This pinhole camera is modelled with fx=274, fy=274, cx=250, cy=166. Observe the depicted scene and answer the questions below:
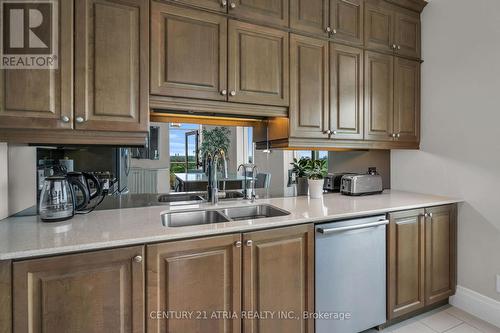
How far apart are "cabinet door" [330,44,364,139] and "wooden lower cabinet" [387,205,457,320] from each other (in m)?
0.77

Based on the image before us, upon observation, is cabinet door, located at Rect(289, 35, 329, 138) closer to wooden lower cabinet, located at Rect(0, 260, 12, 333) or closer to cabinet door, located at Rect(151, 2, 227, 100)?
cabinet door, located at Rect(151, 2, 227, 100)

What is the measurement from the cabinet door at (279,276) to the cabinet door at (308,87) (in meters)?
0.82

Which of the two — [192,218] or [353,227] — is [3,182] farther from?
[353,227]

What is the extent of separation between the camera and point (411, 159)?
8.85 feet

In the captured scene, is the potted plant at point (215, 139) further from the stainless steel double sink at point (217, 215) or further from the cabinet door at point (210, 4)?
the cabinet door at point (210, 4)

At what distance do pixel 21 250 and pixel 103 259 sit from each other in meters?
0.30

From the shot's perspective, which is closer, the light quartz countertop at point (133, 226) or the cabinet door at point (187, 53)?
the light quartz countertop at point (133, 226)

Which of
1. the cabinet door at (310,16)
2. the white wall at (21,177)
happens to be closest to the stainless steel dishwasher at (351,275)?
the cabinet door at (310,16)

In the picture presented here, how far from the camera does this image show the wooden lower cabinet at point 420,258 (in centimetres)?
197

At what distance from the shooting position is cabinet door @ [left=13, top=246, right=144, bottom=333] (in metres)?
1.12

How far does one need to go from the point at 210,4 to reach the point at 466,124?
2218mm

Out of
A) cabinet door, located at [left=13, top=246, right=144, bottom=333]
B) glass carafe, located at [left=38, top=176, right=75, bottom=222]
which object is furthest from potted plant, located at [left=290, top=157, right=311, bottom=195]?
glass carafe, located at [left=38, top=176, right=75, bottom=222]

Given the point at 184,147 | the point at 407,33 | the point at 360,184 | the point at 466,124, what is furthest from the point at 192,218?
the point at 407,33

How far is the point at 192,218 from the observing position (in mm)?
1854
